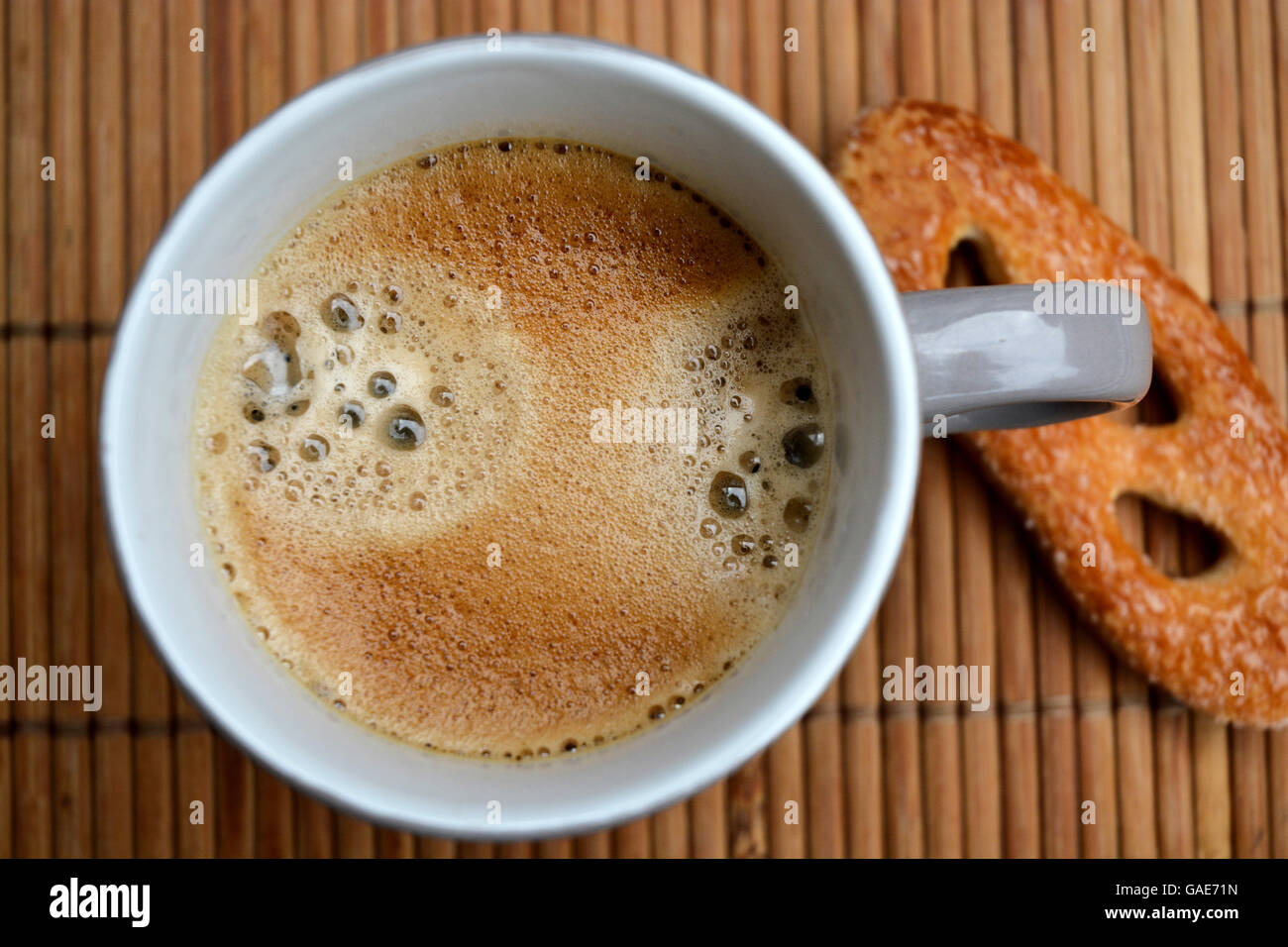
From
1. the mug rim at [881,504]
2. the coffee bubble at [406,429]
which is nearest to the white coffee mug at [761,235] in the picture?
the mug rim at [881,504]

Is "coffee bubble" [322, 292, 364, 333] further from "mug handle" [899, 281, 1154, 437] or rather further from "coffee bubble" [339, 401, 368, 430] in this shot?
"mug handle" [899, 281, 1154, 437]

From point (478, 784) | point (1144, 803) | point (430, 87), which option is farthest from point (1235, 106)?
point (478, 784)

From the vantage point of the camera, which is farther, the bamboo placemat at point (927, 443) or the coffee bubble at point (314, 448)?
the bamboo placemat at point (927, 443)

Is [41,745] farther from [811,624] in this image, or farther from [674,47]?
[674,47]

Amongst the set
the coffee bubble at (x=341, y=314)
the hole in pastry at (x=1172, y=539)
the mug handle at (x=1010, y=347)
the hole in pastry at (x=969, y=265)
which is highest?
the hole in pastry at (x=969, y=265)

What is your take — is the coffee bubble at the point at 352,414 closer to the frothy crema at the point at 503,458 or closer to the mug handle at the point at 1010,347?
the frothy crema at the point at 503,458

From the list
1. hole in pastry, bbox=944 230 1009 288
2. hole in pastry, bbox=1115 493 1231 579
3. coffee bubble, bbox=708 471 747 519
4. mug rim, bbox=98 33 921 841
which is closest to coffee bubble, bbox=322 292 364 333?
mug rim, bbox=98 33 921 841
